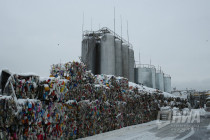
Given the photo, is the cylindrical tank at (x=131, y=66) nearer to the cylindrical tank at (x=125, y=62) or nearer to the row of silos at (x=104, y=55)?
the cylindrical tank at (x=125, y=62)

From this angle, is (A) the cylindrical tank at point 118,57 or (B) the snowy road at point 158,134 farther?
(A) the cylindrical tank at point 118,57

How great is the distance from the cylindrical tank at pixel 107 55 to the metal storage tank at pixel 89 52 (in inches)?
45.4

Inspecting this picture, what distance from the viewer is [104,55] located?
23.1 meters

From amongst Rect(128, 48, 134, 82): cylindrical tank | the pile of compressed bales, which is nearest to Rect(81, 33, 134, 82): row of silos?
Rect(128, 48, 134, 82): cylindrical tank

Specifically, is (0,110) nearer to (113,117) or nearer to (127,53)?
(113,117)

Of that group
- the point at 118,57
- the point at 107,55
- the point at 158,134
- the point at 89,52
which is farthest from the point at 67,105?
the point at 118,57

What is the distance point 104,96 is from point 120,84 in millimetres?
2627

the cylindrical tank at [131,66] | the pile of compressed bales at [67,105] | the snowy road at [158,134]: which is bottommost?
the snowy road at [158,134]

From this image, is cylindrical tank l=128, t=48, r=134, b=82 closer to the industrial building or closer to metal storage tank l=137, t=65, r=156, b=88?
the industrial building

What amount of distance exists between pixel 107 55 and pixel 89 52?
2446mm

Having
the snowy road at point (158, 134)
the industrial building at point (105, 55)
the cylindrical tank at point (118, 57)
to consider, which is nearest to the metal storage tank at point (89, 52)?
the industrial building at point (105, 55)

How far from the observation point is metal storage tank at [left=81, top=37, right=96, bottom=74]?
920 inches

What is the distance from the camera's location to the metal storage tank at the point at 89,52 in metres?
23.4

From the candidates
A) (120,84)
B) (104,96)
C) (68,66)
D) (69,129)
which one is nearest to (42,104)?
(69,129)
